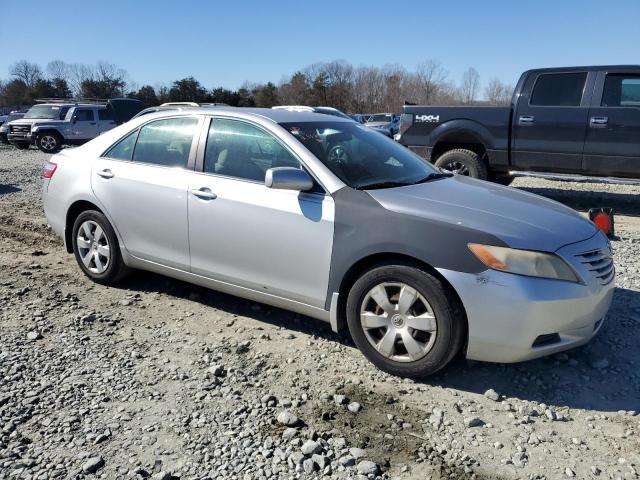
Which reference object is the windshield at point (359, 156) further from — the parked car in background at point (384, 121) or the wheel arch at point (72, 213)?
the parked car in background at point (384, 121)

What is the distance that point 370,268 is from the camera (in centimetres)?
341

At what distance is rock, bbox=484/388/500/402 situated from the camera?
317 cm

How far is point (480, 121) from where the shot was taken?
9.09 meters

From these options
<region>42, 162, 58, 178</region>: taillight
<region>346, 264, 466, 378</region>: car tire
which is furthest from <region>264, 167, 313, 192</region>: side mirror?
<region>42, 162, 58, 178</region>: taillight

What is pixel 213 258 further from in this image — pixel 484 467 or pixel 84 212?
pixel 484 467

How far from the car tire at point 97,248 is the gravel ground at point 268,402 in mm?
322

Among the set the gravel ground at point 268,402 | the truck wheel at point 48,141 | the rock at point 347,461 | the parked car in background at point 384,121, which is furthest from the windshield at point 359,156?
the parked car in background at point 384,121

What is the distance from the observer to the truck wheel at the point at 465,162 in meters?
9.05

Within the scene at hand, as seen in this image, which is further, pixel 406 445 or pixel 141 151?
pixel 141 151

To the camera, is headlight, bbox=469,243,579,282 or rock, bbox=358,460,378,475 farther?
headlight, bbox=469,243,579,282

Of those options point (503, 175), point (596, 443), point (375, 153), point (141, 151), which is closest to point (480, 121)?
point (503, 175)

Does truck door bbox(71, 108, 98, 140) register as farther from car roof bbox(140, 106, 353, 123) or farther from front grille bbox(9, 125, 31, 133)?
car roof bbox(140, 106, 353, 123)

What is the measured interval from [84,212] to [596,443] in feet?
14.3

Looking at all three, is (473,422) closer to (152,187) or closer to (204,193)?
(204,193)
